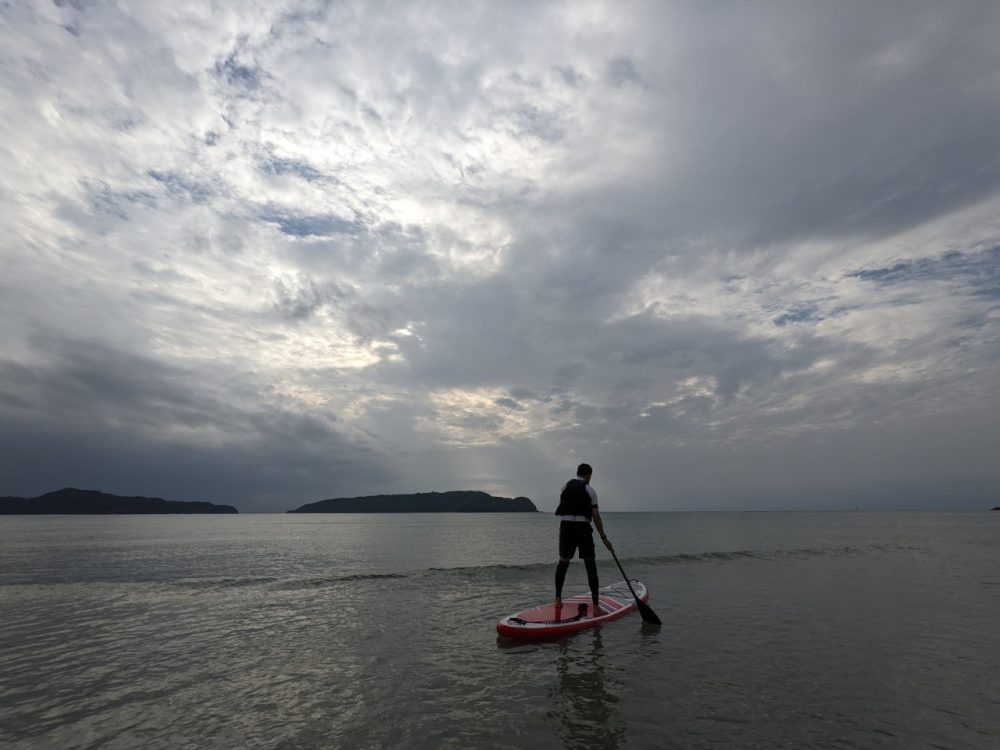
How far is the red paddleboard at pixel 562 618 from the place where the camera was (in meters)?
12.6

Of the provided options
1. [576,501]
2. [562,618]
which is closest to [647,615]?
[562,618]

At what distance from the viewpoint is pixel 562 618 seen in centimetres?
1355

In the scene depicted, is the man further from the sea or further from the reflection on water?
the reflection on water

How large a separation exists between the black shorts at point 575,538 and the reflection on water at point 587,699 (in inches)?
88.6

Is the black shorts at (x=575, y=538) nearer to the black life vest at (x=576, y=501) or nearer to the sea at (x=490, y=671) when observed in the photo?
the black life vest at (x=576, y=501)

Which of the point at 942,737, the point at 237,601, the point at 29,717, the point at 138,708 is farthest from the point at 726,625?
the point at 237,601

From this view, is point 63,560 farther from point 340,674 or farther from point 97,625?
point 340,674

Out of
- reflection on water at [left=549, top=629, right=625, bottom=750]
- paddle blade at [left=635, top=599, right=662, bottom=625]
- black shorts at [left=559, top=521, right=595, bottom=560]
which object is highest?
black shorts at [left=559, top=521, right=595, bottom=560]

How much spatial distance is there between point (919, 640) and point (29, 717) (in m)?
18.1

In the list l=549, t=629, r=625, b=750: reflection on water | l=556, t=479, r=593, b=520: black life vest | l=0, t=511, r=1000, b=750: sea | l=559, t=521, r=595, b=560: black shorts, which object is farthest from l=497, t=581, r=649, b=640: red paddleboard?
l=556, t=479, r=593, b=520: black life vest

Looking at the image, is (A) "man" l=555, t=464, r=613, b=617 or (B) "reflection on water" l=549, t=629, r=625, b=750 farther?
(A) "man" l=555, t=464, r=613, b=617

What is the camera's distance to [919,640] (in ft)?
40.3

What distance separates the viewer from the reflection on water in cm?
719

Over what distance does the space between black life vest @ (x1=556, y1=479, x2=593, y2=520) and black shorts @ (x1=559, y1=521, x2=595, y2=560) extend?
26cm
